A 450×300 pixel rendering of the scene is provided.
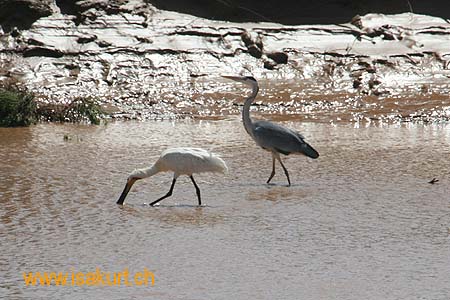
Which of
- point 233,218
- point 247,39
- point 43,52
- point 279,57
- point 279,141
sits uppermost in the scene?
point 247,39

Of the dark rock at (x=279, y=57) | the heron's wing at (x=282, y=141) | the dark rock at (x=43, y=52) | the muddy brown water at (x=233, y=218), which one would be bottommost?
the muddy brown water at (x=233, y=218)

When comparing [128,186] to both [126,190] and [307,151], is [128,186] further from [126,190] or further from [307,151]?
[307,151]

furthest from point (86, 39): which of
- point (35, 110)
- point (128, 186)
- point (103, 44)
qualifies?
point (128, 186)

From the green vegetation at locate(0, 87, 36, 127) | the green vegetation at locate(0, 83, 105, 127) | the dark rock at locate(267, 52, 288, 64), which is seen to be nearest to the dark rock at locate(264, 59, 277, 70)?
the dark rock at locate(267, 52, 288, 64)

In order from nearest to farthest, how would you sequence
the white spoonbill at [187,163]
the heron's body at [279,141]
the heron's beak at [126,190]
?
the heron's beak at [126,190], the white spoonbill at [187,163], the heron's body at [279,141]

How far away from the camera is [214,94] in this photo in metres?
15.5

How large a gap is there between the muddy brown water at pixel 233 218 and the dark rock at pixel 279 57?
2.67 meters

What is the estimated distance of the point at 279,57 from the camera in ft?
52.9

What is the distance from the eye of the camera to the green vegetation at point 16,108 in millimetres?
13670

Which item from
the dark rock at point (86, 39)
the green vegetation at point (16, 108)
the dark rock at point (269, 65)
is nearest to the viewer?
the green vegetation at point (16, 108)

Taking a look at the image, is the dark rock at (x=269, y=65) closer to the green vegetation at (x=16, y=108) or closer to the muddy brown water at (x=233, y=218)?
the muddy brown water at (x=233, y=218)

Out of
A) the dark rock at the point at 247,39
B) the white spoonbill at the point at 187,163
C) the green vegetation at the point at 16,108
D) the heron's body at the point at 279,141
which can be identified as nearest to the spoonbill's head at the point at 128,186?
the white spoonbill at the point at 187,163

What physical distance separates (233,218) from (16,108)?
18.5 ft

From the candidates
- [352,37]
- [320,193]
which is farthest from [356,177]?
[352,37]
